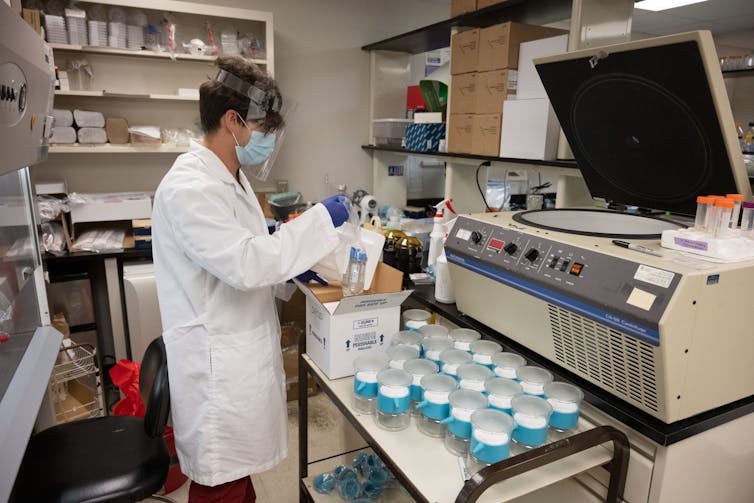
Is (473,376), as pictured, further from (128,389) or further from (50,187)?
(50,187)

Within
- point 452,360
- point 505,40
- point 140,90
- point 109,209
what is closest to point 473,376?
point 452,360

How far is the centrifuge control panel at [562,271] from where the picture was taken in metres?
0.89

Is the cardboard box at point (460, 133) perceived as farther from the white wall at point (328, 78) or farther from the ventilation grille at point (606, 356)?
the ventilation grille at point (606, 356)

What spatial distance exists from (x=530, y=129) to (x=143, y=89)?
2188mm

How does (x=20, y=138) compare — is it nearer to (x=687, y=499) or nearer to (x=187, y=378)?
(x=187, y=378)

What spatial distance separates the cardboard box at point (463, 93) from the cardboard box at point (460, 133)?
0.03m

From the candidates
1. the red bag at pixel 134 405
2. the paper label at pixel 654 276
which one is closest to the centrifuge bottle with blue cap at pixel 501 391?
the paper label at pixel 654 276

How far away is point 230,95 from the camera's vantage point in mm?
1334

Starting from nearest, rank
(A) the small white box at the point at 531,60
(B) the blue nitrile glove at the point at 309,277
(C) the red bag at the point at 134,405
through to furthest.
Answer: (B) the blue nitrile glove at the point at 309,277, (A) the small white box at the point at 531,60, (C) the red bag at the point at 134,405

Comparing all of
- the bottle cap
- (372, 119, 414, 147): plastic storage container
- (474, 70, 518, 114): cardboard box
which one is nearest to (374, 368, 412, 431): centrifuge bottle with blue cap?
the bottle cap

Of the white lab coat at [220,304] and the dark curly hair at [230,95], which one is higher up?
the dark curly hair at [230,95]

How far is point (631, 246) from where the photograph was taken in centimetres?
103

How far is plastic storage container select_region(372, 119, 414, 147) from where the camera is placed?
126 inches

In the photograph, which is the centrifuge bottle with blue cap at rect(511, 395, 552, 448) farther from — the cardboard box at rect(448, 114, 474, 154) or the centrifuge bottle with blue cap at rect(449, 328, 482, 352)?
the cardboard box at rect(448, 114, 474, 154)
